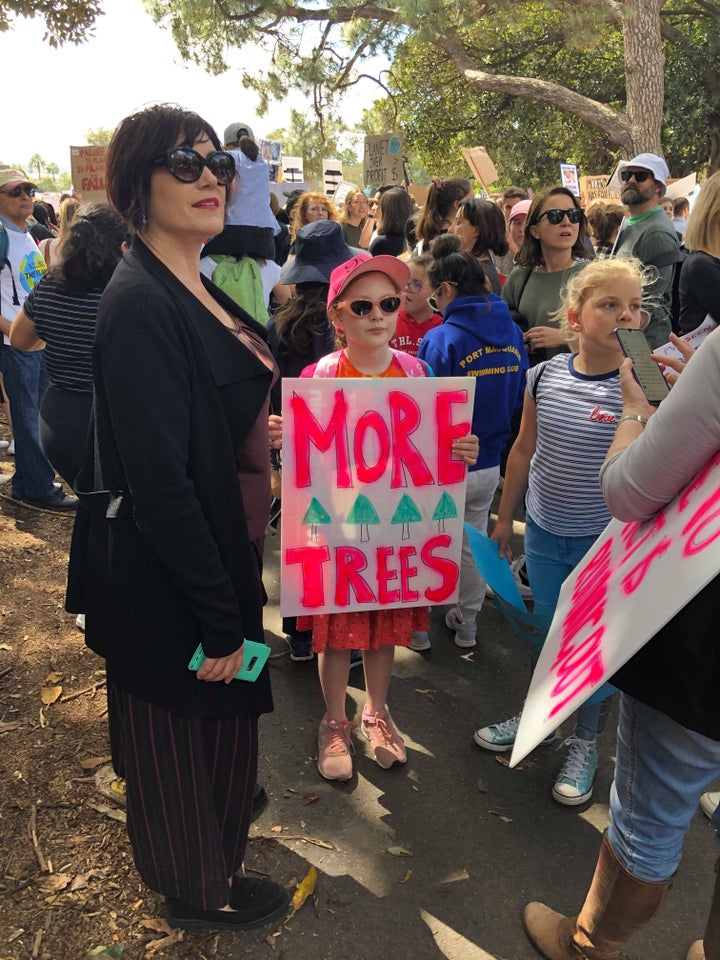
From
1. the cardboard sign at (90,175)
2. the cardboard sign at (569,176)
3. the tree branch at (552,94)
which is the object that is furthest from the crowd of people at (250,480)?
the tree branch at (552,94)

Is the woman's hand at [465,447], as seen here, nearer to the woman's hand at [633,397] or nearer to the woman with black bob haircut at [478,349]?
the woman with black bob haircut at [478,349]

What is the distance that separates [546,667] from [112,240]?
244 cm

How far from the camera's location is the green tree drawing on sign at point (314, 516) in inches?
91.1

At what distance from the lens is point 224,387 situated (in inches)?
62.3

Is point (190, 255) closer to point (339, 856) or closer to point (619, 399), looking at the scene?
point (619, 399)

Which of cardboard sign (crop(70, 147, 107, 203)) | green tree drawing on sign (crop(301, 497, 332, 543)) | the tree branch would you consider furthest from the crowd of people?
the tree branch

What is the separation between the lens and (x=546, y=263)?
12.5ft

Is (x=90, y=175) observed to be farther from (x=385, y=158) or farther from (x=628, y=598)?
(x=628, y=598)

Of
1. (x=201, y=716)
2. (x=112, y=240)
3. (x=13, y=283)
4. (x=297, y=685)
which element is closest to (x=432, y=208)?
(x=112, y=240)

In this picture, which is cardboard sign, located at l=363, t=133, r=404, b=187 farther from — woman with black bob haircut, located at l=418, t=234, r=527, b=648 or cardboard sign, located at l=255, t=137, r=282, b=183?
woman with black bob haircut, located at l=418, t=234, r=527, b=648

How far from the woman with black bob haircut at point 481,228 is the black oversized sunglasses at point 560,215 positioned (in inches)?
14.5

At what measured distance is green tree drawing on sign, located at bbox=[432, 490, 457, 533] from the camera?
97.0 inches

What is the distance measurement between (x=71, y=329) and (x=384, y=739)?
2147 mm

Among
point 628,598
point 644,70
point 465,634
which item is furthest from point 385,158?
point 644,70
